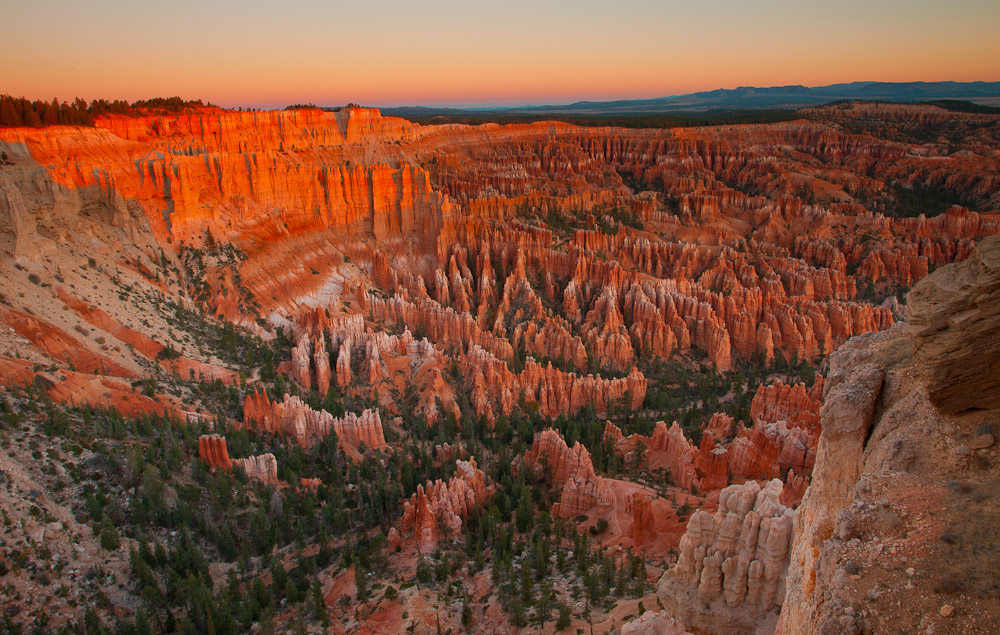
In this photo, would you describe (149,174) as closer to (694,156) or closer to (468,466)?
(468,466)

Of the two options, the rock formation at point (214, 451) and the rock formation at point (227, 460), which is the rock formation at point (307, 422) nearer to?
the rock formation at point (227, 460)

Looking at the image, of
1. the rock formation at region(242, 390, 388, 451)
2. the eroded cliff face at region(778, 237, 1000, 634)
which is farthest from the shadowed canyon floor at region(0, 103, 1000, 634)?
the rock formation at region(242, 390, 388, 451)

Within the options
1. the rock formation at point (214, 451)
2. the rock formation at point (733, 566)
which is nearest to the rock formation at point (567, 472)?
Answer: the rock formation at point (733, 566)

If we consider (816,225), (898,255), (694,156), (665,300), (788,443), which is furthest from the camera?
(694,156)

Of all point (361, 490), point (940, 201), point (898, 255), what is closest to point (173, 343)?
point (361, 490)

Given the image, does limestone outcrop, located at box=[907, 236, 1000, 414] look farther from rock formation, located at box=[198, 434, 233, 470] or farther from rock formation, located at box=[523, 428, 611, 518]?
rock formation, located at box=[198, 434, 233, 470]

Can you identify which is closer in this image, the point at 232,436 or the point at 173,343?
the point at 232,436

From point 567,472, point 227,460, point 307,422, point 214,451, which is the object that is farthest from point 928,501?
point 307,422
